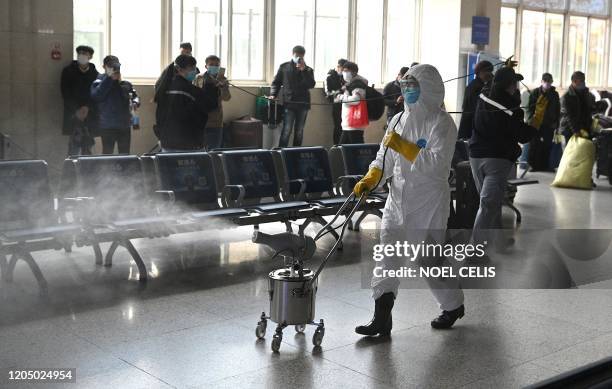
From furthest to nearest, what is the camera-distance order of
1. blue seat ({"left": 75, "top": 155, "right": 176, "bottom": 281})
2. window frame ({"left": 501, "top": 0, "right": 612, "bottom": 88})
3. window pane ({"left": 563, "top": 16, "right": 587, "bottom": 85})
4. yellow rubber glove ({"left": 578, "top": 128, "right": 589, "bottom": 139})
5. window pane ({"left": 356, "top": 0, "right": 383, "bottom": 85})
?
window pane ({"left": 563, "top": 16, "right": 587, "bottom": 85}) < window frame ({"left": 501, "top": 0, "right": 612, "bottom": 88}) < window pane ({"left": 356, "top": 0, "right": 383, "bottom": 85}) < yellow rubber glove ({"left": 578, "top": 128, "right": 589, "bottom": 139}) < blue seat ({"left": 75, "top": 155, "right": 176, "bottom": 281})

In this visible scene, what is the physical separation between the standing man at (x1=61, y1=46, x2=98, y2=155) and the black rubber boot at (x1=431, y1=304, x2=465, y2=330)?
6.31 meters

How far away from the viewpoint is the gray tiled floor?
4586mm

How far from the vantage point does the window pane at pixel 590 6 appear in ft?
74.0

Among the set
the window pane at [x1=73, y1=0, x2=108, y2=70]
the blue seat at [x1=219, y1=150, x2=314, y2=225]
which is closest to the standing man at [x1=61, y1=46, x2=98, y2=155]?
the window pane at [x1=73, y1=0, x2=108, y2=70]

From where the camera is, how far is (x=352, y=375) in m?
4.60

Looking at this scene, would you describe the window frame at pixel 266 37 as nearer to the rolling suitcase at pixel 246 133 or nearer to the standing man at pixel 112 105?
the rolling suitcase at pixel 246 133

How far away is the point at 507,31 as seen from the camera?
20.6 metres

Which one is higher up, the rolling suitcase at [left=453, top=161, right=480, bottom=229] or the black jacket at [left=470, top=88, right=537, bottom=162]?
the black jacket at [left=470, top=88, right=537, bottom=162]

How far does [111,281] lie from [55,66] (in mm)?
4845

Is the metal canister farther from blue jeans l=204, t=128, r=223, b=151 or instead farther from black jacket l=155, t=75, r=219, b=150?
blue jeans l=204, t=128, r=223, b=151

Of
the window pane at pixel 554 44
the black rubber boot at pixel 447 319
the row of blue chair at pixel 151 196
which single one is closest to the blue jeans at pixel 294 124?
the row of blue chair at pixel 151 196

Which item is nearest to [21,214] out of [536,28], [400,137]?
[400,137]

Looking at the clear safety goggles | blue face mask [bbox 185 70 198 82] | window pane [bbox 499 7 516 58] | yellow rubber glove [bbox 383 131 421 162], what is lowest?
yellow rubber glove [bbox 383 131 421 162]

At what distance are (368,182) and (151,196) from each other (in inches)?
106
